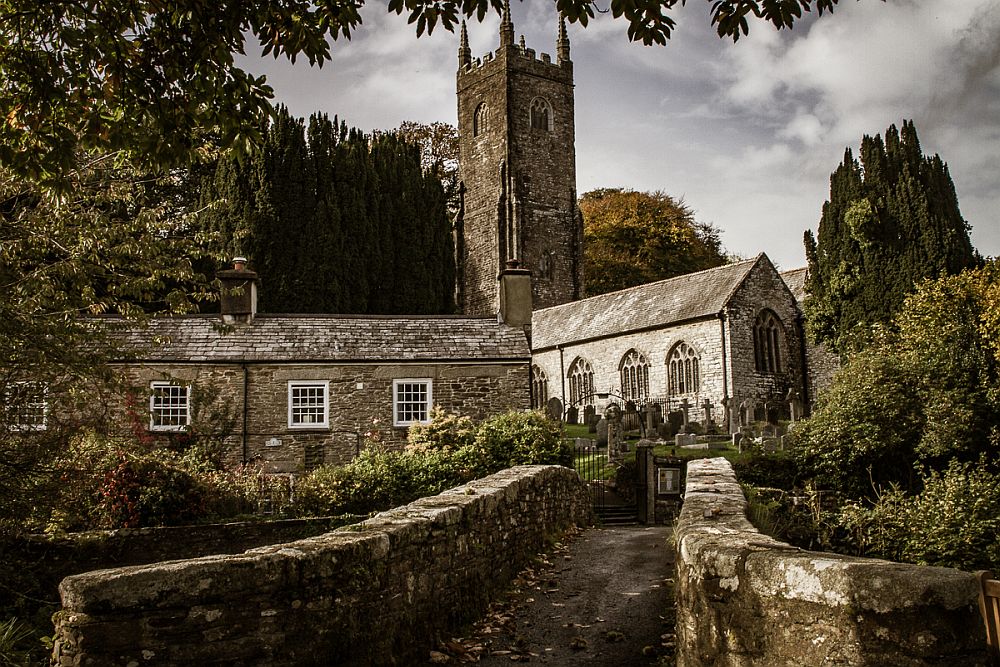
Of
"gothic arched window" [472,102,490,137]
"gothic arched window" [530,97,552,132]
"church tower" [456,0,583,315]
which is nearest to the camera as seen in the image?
"church tower" [456,0,583,315]

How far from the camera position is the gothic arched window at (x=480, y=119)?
53.4 metres

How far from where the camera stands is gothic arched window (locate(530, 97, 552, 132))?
53219mm

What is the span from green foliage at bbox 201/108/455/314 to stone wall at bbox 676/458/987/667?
34051 mm

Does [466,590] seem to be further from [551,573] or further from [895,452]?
[895,452]

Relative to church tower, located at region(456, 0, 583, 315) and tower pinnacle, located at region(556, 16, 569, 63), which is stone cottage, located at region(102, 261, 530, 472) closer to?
church tower, located at region(456, 0, 583, 315)

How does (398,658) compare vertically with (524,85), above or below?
below

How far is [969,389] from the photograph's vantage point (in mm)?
22312

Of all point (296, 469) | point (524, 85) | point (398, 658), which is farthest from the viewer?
point (524, 85)

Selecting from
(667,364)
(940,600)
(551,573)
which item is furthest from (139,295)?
(667,364)

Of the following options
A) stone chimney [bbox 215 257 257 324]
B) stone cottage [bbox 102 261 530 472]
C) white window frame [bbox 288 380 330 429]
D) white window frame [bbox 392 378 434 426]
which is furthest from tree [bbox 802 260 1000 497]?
stone chimney [bbox 215 257 257 324]

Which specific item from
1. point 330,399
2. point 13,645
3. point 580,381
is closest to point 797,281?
point 580,381

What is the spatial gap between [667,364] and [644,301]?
3802 mm

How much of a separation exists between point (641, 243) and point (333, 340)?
37.8 meters

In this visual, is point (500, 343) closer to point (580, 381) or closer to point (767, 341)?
point (767, 341)
